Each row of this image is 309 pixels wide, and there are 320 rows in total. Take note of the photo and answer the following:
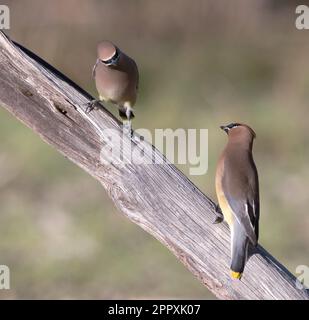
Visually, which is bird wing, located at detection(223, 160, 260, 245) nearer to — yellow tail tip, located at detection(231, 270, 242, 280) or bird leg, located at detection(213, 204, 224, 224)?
bird leg, located at detection(213, 204, 224, 224)

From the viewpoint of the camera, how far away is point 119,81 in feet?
12.1

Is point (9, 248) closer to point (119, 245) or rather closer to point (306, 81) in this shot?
point (119, 245)

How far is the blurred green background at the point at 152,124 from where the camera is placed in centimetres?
610

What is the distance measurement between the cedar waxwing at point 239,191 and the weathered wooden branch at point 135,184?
1.8 inches

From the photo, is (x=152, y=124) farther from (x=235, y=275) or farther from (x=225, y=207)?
(x=235, y=275)

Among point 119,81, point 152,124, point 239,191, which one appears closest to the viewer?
point 239,191

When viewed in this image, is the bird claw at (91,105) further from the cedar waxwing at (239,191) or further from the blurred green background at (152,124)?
the blurred green background at (152,124)

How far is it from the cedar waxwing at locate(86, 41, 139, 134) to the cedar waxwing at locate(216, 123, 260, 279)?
73 centimetres

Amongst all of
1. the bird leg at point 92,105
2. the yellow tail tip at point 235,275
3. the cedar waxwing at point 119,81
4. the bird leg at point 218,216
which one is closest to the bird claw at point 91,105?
the bird leg at point 92,105

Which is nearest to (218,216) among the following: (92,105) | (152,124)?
(92,105)

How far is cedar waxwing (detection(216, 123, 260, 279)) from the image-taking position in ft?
8.61

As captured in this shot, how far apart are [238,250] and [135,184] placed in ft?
1.00

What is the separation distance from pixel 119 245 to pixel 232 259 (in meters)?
3.83
